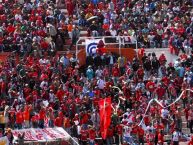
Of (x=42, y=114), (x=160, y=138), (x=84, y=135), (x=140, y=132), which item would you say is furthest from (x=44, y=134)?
(x=160, y=138)

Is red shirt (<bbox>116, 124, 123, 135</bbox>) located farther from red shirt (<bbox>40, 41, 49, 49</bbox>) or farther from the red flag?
red shirt (<bbox>40, 41, 49, 49</bbox>)

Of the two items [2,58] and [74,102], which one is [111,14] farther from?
[74,102]

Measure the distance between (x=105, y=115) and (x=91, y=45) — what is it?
8942 mm

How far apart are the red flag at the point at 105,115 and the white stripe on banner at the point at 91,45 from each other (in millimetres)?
7683

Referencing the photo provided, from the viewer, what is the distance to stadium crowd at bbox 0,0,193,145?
152ft

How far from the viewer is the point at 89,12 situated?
58.8 meters

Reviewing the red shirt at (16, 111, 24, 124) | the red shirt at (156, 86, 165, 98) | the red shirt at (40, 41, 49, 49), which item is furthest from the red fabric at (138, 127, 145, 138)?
the red shirt at (40, 41, 49, 49)

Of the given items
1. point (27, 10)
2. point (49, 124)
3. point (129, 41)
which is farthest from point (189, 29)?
point (49, 124)

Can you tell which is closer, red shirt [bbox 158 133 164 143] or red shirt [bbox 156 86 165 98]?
red shirt [bbox 158 133 164 143]

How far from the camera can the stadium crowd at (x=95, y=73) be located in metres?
46.3

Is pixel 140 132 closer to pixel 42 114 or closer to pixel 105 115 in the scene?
pixel 105 115

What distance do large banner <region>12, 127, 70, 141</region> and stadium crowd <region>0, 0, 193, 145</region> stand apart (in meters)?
0.60

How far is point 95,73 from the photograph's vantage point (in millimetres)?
52094

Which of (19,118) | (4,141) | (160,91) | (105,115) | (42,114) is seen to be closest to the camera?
(4,141)
